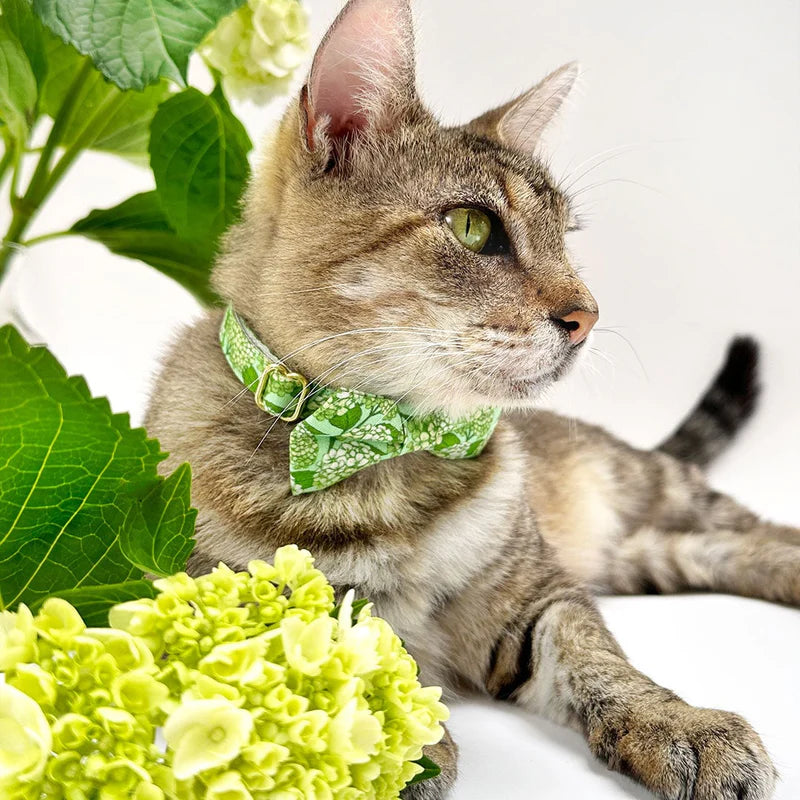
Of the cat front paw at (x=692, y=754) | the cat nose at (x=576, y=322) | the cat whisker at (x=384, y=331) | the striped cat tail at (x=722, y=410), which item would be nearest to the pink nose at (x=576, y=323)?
the cat nose at (x=576, y=322)

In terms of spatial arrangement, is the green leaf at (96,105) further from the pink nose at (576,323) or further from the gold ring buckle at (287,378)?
the pink nose at (576,323)

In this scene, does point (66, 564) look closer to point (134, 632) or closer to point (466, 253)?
point (134, 632)

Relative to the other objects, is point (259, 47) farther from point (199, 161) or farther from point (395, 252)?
point (395, 252)

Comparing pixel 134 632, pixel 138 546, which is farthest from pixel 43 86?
pixel 134 632

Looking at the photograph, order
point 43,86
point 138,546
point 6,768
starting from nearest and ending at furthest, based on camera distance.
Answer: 1. point 6,768
2. point 138,546
3. point 43,86

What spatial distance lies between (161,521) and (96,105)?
63 cm

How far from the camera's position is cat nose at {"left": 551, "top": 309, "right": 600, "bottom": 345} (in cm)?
106

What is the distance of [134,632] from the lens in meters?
0.66

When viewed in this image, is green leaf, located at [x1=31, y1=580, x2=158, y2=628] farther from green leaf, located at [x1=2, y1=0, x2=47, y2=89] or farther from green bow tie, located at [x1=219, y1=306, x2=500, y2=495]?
green leaf, located at [x1=2, y1=0, x2=47, y2=89]

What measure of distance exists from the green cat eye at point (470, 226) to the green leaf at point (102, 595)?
21.7 inches

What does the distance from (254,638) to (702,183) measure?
192 centimetres

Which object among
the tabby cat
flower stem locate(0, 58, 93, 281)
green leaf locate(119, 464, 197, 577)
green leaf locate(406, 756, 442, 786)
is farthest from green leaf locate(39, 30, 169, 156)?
green leaf locate(406, 756, 442, 786)

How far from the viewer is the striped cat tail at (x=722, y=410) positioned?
7.16ft

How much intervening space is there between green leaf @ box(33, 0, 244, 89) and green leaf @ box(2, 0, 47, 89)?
178 mm
